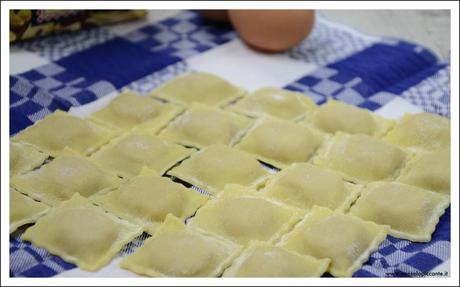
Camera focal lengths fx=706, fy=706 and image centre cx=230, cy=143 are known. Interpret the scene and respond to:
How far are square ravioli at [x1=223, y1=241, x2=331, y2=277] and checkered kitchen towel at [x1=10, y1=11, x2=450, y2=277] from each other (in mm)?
709

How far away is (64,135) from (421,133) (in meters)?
0.83

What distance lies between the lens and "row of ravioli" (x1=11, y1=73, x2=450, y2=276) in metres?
1.35

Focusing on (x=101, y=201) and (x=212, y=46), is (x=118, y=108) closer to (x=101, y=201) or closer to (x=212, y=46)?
(x=101, y=201)

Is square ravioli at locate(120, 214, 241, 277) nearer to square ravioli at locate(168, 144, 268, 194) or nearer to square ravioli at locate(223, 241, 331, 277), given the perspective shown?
square ravioli at locate(223, 241, 331, 277)

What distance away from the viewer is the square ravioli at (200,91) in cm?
184

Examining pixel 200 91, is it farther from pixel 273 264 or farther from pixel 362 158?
pixel 273 264

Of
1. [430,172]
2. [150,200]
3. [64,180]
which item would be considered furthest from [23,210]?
[430,172]

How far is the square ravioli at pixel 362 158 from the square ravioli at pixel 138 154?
0.32 meters

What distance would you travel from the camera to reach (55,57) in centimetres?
202

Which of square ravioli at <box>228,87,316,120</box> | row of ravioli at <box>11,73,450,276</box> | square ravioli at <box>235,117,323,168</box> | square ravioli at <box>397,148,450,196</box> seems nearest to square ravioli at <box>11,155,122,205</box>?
row of ravioli at <box>11,73,450,276</box>

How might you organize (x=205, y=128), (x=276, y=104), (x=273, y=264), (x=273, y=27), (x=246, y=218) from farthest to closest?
(x=273, y=27) → (x=276, y=104) → (x=205, y=128) → (x=246, y=218) → (x=273, y=264)

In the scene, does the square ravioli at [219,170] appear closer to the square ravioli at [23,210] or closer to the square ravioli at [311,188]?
the square ravioli at [311,188]

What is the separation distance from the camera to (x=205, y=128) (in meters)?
1.65

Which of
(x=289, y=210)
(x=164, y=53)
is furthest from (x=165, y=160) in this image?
(x=164, y=53)
